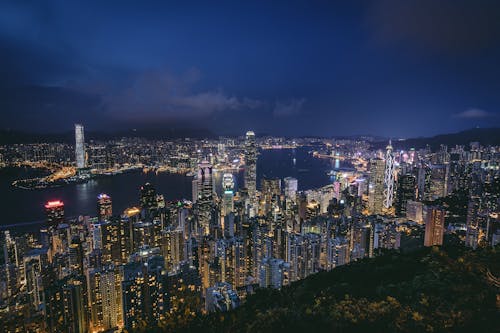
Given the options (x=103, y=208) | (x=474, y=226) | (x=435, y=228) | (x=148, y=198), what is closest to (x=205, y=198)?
(x=148, y=198)

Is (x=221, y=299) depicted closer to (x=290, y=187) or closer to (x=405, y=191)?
(x=290, y=187)

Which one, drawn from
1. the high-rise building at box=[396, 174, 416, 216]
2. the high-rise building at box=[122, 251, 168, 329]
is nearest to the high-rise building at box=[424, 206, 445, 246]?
the high-rise building at box=[396, 174, 416, 216]

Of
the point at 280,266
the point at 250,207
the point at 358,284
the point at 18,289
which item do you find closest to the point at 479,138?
the point at 250,207

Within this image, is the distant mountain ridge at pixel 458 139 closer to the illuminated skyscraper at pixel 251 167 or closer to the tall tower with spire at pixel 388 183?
the tall tower with spire at pixel 388 183

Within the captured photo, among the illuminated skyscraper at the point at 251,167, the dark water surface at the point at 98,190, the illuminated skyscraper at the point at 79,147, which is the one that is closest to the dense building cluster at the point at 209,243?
the illuminated skyscraper at the point at 251,167

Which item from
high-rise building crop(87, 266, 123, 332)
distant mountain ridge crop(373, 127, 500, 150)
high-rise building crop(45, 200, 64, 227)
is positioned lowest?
high-rise building crop(87, 266, 123, 332)

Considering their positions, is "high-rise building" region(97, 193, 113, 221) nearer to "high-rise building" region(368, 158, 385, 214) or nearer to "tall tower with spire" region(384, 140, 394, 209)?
"high-rise building" region(368, 158, 385, 214)
